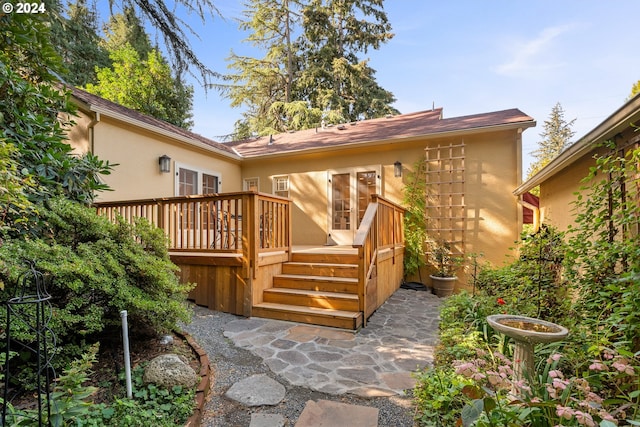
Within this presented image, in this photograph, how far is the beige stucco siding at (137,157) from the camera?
558cm

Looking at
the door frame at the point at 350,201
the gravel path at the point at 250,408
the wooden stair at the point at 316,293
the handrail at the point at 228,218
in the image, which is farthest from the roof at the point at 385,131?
the gravel path at the point at 250,408

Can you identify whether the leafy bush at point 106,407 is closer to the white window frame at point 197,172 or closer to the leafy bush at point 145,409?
the leafy bush at point 145,409

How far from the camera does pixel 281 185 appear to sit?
330 inches

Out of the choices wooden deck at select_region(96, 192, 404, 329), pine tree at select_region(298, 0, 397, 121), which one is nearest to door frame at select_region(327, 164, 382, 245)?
wooden deck at select_region(96, 192, 404, 329)

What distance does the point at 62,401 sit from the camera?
1603 millimetres

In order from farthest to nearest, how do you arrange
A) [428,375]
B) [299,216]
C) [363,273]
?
[299,216]
[363,273]
[428,375]

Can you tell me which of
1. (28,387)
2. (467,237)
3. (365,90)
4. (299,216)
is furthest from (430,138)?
(365,90)

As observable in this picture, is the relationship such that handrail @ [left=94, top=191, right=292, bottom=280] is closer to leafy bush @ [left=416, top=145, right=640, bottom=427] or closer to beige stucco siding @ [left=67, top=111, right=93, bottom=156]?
beige stucco siding @ [left=67, top=111, right=93, bottom=156]

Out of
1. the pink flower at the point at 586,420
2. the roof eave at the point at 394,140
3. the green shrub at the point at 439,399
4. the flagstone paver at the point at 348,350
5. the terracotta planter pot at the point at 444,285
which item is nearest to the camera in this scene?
the pink flower at the point at 586,420

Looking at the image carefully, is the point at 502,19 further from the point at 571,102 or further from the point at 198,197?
the point at 571,102

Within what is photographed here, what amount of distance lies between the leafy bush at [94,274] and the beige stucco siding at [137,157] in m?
2.64

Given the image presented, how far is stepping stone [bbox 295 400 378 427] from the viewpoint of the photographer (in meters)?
2.01

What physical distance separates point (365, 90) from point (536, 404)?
50.7 ft

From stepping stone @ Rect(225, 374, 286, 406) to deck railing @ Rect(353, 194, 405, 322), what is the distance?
179cm
